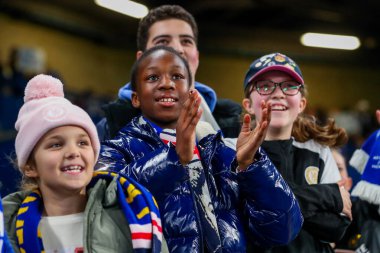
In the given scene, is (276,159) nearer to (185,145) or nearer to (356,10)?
(185,145)

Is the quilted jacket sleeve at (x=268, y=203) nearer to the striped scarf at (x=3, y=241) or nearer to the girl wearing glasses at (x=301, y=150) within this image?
the girl wearing glasses at (x=301, y=150)

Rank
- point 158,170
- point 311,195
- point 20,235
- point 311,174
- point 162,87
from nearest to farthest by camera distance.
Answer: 1. point 20,235
2. point 158,170
3. point 162,87
4. point 311,195
5. point 311,174

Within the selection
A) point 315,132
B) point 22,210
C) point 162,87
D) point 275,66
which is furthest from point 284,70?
point 22,210

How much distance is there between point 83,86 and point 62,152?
10503 millimetres

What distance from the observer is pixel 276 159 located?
8.23ft

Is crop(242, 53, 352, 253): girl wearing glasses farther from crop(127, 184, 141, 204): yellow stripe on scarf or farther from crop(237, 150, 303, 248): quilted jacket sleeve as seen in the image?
crop(127, 184, 141, 204): yellow stripe on scarf

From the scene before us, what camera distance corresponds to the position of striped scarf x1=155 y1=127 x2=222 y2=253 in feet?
6.68

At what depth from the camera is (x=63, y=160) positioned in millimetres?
1957

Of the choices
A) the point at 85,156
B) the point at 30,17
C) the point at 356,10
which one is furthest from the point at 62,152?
the point at 356,10

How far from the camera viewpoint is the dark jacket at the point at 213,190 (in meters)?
2.01

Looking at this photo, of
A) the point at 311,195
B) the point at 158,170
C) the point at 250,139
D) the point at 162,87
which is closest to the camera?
the point at 158,170

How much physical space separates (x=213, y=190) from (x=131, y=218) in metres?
0.36

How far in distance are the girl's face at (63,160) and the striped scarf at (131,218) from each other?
93 mm

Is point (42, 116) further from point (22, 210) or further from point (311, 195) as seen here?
point (311, 195)
